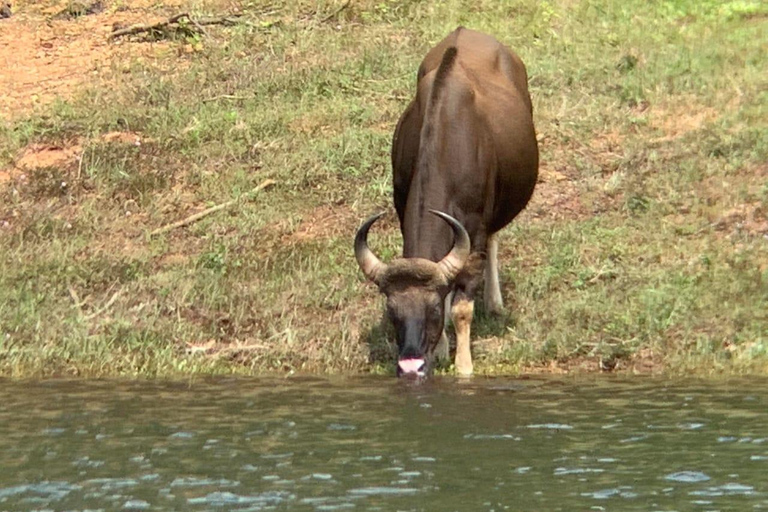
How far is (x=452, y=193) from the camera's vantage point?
12273mm

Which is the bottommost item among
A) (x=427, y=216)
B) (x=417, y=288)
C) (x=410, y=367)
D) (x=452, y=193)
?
(x=410, y=367)

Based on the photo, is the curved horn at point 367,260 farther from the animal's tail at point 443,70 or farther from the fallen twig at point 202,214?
the fallen twig at point 202,214

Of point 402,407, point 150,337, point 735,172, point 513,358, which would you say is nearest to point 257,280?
point 150,337

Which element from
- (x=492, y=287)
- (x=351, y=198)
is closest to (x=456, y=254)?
(x=492, y=287)

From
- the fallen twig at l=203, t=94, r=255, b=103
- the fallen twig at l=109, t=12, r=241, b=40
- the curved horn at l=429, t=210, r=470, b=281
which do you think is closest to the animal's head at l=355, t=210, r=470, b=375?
the curved horn at l=429, t=210, r=470, b=281

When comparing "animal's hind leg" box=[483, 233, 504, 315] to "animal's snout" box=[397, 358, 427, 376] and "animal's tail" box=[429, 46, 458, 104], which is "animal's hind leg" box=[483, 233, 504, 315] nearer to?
"animal's tail" box=[429, 46, 458, 104]

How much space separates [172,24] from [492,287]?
8646 mm

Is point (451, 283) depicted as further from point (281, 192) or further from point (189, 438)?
A: point (281, 192)

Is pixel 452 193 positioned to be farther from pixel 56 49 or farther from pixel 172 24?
pixel 56 49

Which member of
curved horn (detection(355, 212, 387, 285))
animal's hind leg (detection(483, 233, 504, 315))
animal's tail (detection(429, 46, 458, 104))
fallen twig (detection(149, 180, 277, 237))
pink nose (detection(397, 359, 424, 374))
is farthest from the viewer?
fallen twig (detection(149, 180, 277, 237))

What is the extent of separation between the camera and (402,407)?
10.6m

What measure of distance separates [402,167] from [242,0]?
361 inches

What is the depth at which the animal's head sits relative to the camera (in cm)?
1137

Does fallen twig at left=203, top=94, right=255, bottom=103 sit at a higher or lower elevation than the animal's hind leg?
higher
